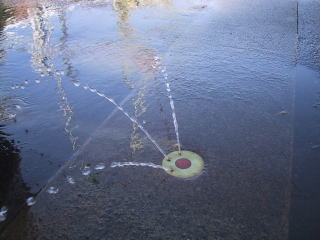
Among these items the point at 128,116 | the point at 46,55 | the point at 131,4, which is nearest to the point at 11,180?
the point at 128,116

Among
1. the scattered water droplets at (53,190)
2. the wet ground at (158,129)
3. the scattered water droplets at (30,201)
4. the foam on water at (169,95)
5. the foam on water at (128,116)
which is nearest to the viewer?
the wet ground at (158,129)

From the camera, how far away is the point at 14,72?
4703 mm

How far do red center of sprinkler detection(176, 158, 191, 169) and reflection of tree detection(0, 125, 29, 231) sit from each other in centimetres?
132

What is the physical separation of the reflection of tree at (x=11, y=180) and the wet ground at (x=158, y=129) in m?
0.01

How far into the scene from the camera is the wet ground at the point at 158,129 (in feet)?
7.96

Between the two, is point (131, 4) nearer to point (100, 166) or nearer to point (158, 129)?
point (158, 129)

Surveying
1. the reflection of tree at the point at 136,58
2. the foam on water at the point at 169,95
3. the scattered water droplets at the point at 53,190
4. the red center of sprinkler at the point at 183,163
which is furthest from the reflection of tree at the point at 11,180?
the foam on water at the point at 169,95

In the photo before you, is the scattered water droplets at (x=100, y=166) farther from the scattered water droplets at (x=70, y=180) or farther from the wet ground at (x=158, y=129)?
the scattered water droplets at (x=70, y=180)

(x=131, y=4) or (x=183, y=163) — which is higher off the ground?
(x=131, y=4)

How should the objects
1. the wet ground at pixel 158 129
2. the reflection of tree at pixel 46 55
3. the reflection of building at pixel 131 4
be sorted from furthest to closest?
the reflection of building at pixel 131 4 < the reflection of tree at pixel 46 55 < the wet ground at pixel 158 129

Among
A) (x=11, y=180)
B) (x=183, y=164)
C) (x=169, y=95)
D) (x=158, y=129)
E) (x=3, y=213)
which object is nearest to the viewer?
(x=3, y=213)

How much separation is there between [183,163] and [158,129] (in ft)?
1.95

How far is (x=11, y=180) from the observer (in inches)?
111

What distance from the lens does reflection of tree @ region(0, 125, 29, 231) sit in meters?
2.59
